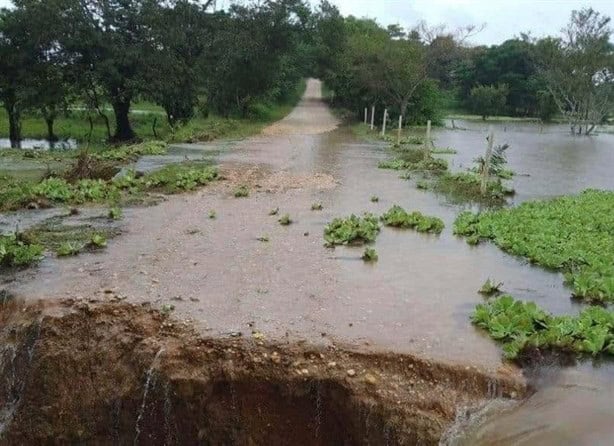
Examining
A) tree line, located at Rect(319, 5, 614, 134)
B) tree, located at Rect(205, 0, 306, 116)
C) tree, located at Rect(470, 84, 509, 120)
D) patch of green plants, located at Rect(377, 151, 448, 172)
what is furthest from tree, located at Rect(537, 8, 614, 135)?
patch of green plants, located at Rect(377, 151, 448, 172)

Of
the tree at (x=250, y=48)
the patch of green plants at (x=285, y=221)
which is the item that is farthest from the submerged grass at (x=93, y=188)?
the tree at (x=250, y=48)

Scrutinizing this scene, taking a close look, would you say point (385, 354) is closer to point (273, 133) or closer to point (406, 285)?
point (406, 285)

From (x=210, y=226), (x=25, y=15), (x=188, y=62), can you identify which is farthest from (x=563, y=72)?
(x=210, y=226)

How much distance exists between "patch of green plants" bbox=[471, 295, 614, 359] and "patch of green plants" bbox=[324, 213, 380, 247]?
368 cm

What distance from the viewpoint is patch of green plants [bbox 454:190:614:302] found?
29.5 feet

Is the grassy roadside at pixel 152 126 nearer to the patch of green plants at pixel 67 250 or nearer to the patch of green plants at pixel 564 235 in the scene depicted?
the patch of green plants at pixel 564 235

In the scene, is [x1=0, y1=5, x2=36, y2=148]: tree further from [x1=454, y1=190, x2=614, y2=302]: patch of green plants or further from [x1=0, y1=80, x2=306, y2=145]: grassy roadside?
[x1=454, y1=190, x2=614, y2=302]: patch of green plants

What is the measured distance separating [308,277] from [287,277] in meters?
0.32

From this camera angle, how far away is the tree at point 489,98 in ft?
217

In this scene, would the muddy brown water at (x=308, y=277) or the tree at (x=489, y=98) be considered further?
the tree at (x=489, y=98)

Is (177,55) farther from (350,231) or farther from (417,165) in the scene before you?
(350,231)

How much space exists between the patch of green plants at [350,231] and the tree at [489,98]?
58997 millimetres

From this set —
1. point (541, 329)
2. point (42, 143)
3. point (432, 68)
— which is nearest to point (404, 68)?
point (432, 68)

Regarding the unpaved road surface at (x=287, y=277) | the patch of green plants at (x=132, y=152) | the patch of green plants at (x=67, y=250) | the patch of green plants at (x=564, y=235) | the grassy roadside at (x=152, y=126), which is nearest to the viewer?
the unpaved road surface at (x=287, y=277)
